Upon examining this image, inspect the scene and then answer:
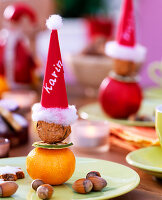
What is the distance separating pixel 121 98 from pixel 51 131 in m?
0.51

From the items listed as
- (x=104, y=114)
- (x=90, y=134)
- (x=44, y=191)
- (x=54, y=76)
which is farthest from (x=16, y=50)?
(x=44, y=191)

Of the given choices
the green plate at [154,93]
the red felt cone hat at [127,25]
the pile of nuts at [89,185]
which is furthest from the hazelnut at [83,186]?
the green plate at [154,93]

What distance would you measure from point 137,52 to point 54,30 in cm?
50

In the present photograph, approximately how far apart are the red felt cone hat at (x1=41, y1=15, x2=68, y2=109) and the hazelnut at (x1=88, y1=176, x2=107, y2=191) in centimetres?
12

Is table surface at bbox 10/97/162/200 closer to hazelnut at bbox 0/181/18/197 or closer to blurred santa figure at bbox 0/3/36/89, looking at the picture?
hazelnut at bbox 0/181/18/197

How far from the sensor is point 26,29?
1534 millimetres

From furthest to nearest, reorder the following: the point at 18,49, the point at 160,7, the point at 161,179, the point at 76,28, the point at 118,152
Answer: the point at 76,28, the point at 160,7, the point at 18,49, the point at 118,152, the point at 161,179

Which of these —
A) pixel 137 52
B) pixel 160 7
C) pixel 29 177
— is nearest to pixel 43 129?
pixel 29 177

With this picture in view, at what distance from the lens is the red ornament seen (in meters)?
1.12

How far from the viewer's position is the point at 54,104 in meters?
0.64

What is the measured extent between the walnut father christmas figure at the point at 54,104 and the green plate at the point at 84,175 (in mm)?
70

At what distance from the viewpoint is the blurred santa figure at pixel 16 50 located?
4.82ft

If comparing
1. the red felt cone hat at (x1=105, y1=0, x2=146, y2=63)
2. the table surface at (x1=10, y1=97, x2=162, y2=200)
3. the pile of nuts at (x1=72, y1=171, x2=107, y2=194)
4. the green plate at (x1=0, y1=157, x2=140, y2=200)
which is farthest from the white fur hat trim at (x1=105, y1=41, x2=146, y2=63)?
the pile of nuts at (x1=72, y1=171, x2=107, y2=194)

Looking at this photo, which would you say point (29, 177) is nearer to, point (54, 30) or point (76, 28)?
point (54, 30)
